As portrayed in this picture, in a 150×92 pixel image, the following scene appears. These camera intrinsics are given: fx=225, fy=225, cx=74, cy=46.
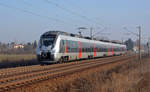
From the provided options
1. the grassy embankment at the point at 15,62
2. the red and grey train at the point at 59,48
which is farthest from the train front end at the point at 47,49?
the grassy embankment at the point at 15,62

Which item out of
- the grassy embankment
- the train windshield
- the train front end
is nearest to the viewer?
the train front end

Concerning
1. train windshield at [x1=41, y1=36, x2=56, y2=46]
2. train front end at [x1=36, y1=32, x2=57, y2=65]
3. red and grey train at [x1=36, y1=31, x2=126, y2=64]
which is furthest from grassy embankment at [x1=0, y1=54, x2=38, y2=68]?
train windshield at [x1=41, y1=36, x2=56, y2=46]

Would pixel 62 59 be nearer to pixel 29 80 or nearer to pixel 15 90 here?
pixel 29 80

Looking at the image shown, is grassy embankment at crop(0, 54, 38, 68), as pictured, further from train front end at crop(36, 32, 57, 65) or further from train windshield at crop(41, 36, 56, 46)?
train windshield at crop(41, 36, 56, 46)

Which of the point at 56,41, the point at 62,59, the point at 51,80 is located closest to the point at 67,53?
the point at 62,59

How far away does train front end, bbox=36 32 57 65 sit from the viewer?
76.7 ft

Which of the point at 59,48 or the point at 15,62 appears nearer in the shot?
the point at 59,48

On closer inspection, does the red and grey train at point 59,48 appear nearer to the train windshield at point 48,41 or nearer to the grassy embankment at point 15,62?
the train windshield at point 48,41

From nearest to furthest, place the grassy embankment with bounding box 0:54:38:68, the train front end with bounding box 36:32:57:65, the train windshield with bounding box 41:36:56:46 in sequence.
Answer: the train front end with bounding box 36:32:57:65 → the train windshield with bounding box 41:36:56:46 → the grassy embankment with bounding box 0:54:38:68

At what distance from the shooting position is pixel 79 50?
30719 mm

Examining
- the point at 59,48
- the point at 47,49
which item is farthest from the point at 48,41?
the point at 59,48

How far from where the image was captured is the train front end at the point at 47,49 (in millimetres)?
23364

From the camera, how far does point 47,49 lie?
23547mm

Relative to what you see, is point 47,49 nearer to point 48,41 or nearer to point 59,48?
point 48,41
